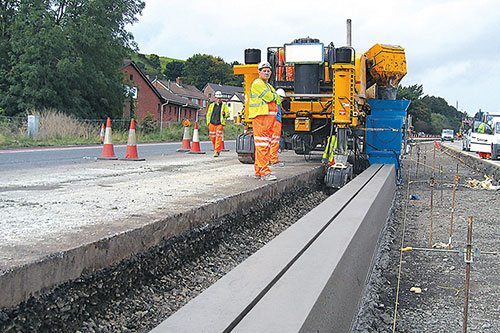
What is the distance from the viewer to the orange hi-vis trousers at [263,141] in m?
7.24

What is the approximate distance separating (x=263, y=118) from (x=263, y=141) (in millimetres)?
342

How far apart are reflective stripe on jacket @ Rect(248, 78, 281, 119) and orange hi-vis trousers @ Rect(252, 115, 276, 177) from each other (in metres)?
0.10

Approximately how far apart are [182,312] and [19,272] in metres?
0.97

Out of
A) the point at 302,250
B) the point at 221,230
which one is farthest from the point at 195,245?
the point at 302,250

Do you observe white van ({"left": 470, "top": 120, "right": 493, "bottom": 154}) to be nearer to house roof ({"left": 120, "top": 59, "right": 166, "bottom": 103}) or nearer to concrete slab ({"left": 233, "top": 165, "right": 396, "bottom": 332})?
concrete slab ({"left": 233, "top": 165, "right": 396, "bottom": 332})

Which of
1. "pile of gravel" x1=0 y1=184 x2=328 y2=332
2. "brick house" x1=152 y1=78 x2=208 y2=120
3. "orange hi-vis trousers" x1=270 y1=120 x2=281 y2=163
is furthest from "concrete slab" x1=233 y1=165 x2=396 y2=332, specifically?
"brick house" x1=152 y1=78 x2=208 y2=120

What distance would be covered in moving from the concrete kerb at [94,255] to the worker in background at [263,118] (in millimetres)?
1886

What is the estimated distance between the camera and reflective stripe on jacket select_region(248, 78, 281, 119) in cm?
717

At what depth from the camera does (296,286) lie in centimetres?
250

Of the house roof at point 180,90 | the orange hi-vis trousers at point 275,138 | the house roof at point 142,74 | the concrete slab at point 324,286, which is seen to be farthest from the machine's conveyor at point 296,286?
the house roof at point 180,90

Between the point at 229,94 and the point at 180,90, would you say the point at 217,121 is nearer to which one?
the point at 180,90

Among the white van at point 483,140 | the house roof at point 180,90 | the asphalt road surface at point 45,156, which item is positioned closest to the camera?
the asphalt road surface at point 45,156

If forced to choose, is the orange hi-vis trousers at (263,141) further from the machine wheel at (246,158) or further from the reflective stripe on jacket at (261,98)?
the machine wheel at (246,158)

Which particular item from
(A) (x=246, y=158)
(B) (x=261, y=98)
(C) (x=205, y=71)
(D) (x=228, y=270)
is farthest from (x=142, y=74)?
(C) (x=205, y=71)
